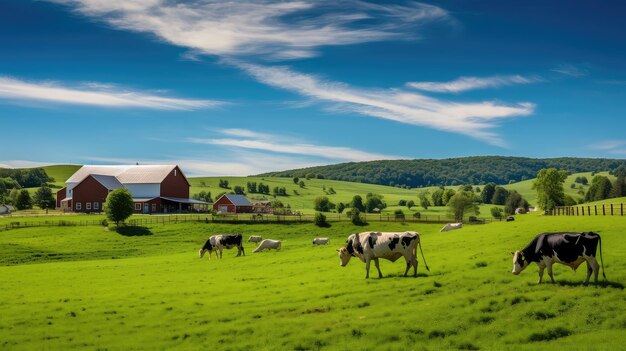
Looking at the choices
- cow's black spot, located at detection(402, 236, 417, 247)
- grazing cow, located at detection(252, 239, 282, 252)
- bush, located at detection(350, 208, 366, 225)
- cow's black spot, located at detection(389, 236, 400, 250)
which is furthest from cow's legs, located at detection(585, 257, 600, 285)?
bush, located at detection(350, 208, 366, 225)

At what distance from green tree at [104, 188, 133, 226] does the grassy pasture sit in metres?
43.4

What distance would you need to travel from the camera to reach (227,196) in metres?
120

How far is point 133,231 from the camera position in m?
73.2

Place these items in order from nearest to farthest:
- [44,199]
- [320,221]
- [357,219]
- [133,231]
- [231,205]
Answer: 1. [133,231]
2. [320,221]
3. [357,219]
4. [231,205]
5. [44,199]

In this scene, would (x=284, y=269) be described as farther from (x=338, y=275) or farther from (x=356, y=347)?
(x=356, y=347)

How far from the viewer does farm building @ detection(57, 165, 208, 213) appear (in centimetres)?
10575

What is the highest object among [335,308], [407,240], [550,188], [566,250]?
[550,188]

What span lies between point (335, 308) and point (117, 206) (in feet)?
209

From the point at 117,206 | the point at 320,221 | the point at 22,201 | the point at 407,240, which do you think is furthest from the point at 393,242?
the point at 22,201

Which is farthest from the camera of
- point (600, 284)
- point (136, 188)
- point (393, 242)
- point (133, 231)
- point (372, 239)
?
point (136, 188)

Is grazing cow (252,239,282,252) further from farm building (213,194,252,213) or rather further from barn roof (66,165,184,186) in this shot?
farm building (213,194,252,213)

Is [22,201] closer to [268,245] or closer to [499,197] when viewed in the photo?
[268,245]

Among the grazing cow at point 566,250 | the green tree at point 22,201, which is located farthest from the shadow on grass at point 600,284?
the green tree at point 22,201

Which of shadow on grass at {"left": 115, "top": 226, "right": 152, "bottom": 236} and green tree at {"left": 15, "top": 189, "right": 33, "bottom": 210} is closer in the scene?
shadow on grass at {"left": 115, "top": 226, "right": 152, "bottom": 236}
